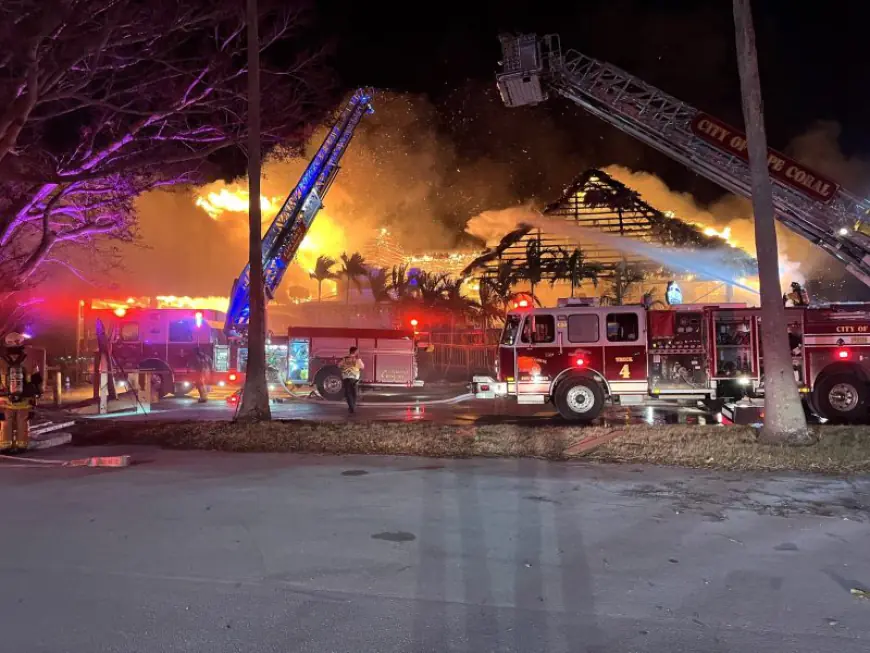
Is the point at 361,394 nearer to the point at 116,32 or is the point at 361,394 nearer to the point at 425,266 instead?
the point at 116,32

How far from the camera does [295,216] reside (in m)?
17.1

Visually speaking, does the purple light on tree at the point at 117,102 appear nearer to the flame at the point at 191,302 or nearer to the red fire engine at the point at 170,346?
the red fire engine at the point at 170,346

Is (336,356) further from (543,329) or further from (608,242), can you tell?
(608,242)

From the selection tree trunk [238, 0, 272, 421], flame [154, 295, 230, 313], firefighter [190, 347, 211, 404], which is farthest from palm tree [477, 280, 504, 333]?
tree trunk [238, 0, 272, 421]

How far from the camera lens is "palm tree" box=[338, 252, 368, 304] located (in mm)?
29297

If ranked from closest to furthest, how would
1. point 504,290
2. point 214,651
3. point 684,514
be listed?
point 214,651 < point 684,514 < point 504,290

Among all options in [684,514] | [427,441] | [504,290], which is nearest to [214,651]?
[684,514]

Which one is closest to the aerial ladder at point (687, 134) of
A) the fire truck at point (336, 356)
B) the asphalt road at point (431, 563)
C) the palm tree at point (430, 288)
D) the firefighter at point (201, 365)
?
the fire truck at point (336, 356)

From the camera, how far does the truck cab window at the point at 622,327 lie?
1188 cm

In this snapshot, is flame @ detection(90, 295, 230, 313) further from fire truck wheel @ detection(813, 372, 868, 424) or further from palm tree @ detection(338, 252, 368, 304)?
fire truck wheel @ detection(813, 372, 868, 424)

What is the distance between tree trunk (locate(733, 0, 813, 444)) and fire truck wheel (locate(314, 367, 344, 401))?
10474mm

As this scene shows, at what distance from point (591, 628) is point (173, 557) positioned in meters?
2.84

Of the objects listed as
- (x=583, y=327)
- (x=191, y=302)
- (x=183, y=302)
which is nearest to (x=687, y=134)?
(x=583, y=327)

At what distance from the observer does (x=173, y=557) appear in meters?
4.35
